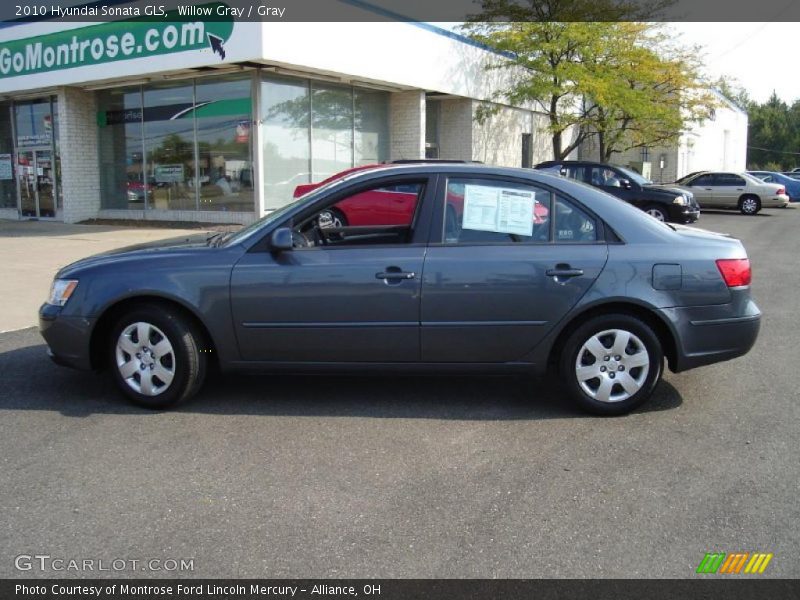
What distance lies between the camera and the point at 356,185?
4832 millimetres

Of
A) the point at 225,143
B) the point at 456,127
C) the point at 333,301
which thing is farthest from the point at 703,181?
the point at 333,301

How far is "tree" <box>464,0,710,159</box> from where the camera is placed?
22344 mm

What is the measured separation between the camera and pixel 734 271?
4738mm

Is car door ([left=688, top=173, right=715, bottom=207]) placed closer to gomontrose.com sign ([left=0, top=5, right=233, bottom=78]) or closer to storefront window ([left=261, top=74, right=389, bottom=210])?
storefront window ([left=261, top=74, right=389, bottom=210])

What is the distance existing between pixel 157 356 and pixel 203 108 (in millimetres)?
14821

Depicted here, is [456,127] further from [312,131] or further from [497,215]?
[497,215]

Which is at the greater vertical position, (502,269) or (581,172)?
(581,172)

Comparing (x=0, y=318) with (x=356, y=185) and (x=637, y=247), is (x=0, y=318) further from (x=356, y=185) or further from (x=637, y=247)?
(x=637, y=247)

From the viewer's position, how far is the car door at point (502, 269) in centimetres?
463

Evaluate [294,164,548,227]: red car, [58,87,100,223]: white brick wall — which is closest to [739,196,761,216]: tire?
[294,164,548,227]: red car

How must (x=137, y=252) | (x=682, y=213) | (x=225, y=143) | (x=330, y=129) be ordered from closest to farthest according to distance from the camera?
(x=137, y=252) < (x=682, y=213) < (x=225, y=143) < (x=330, y=129)

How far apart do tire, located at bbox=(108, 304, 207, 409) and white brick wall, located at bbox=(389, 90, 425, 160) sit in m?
17.3

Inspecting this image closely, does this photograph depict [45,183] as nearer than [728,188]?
Yes
